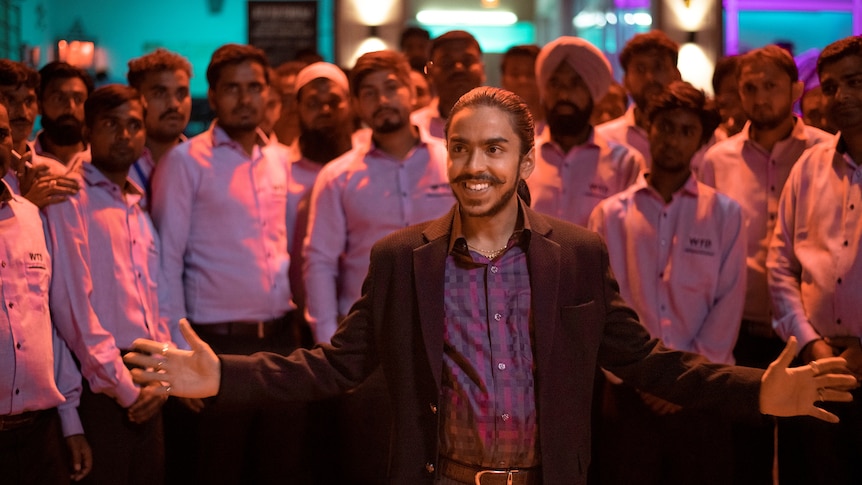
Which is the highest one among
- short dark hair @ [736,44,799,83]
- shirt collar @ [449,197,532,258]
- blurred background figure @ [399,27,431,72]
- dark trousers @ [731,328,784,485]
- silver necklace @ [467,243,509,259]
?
blurred background figure @ [399,27,431,72]

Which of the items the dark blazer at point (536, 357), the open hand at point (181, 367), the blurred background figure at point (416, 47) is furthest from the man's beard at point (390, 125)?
the blurred background figure at point (416, 47)

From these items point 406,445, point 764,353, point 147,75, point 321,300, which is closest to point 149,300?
point 321,300

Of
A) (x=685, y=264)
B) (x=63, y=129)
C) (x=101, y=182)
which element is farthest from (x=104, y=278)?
(x=685, y=264)

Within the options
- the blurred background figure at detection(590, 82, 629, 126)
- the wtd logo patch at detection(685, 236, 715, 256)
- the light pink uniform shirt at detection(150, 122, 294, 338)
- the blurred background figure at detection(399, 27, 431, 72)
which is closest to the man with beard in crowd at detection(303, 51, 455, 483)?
the light pink uniform shirt at detection(150, 122, 294, 338)

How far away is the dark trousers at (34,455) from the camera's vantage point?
10.4 ft

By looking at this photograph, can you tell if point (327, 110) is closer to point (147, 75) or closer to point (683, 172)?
point (147, 75)

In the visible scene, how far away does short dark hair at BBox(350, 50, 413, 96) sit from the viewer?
14.4 feet

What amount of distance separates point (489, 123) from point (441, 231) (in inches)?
11.8

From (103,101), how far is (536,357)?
239 cm

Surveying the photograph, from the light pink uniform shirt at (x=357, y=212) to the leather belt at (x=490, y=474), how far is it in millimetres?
1876

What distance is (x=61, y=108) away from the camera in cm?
448

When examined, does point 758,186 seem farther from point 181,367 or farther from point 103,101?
point 181,367

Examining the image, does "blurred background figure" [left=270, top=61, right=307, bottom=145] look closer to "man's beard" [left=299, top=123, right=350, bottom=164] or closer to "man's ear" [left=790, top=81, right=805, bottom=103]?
"man's beard" [left=299, top=123, right=350, bottom=164]

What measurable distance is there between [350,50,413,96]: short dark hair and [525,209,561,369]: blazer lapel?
217 centimetres
